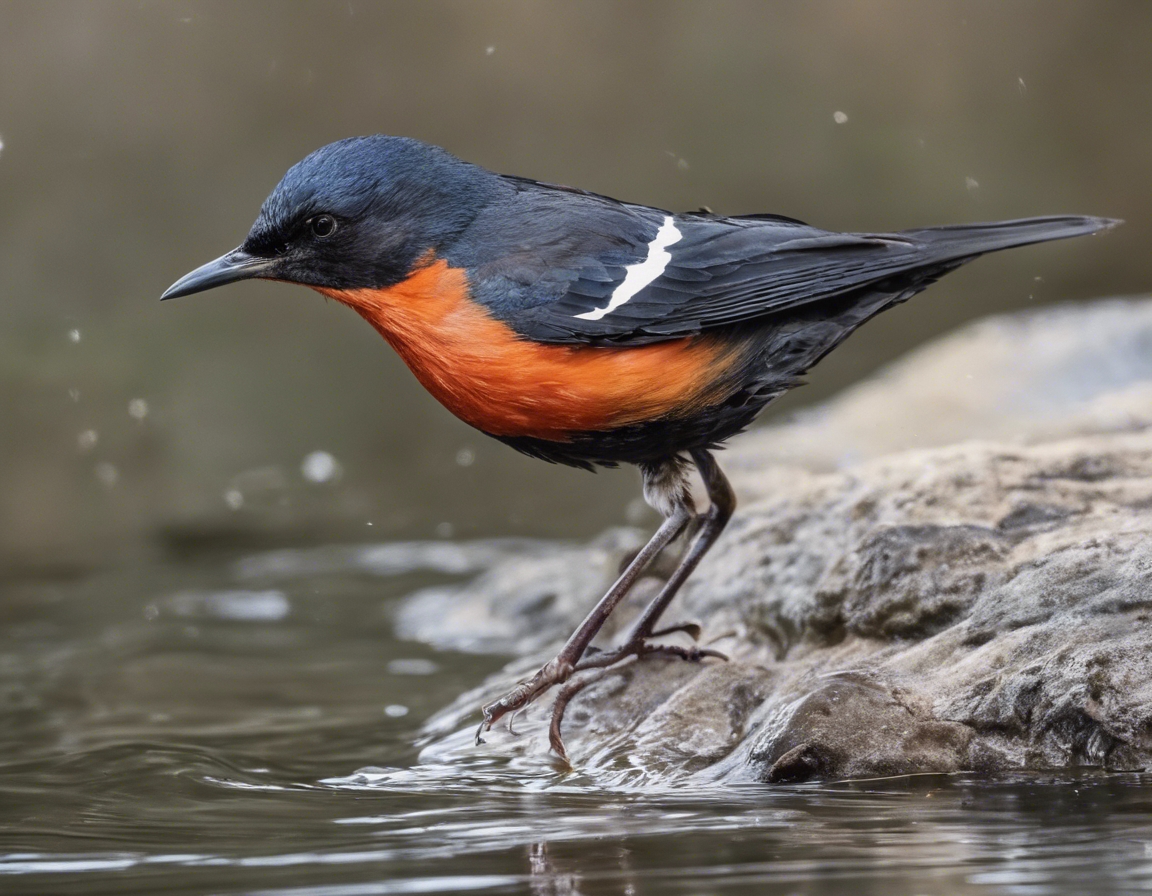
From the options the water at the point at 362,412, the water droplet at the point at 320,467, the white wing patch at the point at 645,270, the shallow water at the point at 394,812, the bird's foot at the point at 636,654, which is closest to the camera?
the shallow water at the point at 394,812

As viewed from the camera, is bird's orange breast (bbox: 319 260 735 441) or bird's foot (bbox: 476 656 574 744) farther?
bird's foot (bbox: 476 656 574 744)

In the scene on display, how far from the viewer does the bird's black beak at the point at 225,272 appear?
375cm

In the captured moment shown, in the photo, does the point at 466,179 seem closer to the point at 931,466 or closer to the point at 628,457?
the point at 628,457

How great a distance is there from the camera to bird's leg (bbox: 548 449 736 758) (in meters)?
4.05

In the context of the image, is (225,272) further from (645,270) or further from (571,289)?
(645,270)

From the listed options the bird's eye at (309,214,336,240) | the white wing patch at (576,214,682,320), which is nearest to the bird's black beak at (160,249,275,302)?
the bird's eye at (309,214,336,240)

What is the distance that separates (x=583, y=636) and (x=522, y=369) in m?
0.83

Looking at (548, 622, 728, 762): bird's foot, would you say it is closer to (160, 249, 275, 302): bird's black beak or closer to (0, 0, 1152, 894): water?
(0, 0, 1152, 894): water

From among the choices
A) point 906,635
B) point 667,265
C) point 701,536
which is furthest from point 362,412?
point 906,635

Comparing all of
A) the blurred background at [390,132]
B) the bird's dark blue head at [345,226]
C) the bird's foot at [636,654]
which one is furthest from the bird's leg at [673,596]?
the blurred background at [390,132]

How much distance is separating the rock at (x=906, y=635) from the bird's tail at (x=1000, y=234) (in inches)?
30.4

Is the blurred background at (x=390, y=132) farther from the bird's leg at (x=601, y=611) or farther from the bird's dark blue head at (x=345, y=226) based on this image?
the bird's dark blue head at (x=345, y=226)

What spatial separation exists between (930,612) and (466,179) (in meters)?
1.74

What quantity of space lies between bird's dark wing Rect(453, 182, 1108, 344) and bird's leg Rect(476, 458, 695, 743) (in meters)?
0.53
